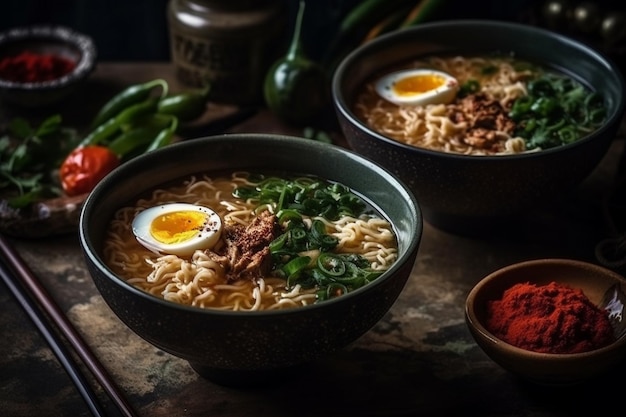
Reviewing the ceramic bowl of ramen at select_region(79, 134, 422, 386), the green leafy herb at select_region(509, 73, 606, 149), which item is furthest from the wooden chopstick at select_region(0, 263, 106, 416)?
the green leafy herb at select_region(509, 73, 606, 149)

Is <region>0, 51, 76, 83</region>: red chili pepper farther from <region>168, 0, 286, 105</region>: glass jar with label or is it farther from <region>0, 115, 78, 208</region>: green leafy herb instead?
<region>168, 0, 286, 105</region>: glass jar with label

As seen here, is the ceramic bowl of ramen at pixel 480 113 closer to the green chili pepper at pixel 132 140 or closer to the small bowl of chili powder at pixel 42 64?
the green chili pepper at pixel 132 140

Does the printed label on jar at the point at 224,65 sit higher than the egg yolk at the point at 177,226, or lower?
lower

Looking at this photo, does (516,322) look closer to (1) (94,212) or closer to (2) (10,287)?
(1) (94,212)

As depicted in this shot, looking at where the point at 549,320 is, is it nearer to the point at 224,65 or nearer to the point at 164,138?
the point at 164,138

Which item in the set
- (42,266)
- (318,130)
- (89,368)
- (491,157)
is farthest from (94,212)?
(318,130)

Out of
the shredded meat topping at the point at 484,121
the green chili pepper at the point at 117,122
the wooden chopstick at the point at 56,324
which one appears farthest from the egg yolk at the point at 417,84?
the wooden chopstick at the point at 56,324
